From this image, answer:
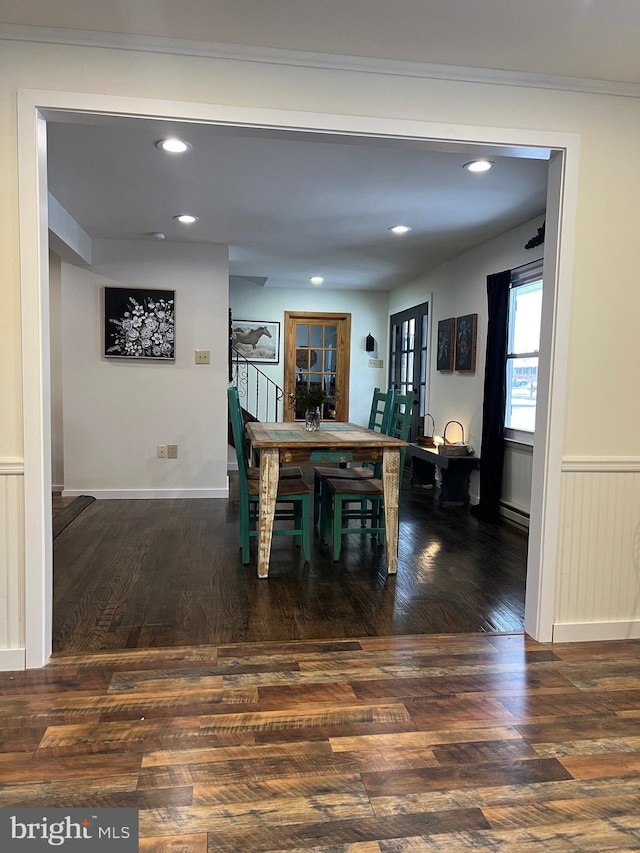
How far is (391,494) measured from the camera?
337 centimetres

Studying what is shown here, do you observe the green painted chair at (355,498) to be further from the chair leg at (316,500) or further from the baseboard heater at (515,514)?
the baseboard heater at (515,514)

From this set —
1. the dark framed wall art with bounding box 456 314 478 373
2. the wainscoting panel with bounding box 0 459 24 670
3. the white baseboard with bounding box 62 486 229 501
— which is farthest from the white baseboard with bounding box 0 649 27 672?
the dark framed wall art with bounding box 456 314 478 373

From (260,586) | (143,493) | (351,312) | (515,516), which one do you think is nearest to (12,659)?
(260,586)

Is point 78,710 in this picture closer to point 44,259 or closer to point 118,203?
point 44,259

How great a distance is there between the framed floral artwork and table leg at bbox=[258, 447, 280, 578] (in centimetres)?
242

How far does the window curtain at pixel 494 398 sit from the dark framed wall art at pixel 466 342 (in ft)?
1.46

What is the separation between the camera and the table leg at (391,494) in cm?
336

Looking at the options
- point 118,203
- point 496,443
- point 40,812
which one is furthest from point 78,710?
point 496,443

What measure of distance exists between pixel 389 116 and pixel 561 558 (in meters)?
2.01

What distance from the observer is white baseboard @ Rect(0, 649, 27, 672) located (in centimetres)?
219

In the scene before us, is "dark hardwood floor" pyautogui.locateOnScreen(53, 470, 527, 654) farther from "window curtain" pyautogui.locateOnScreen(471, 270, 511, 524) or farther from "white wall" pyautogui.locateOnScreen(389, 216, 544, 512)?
"white wall" pyautogui.locateOnScreen(389, 216, 544, 512)

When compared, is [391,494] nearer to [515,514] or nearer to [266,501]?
[266,501]

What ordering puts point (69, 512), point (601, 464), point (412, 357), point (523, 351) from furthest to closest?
1. point (412, 357)
2. point (69, 512)
3. point (523, 351)
4. point (601, 464)

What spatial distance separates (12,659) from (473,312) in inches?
177
